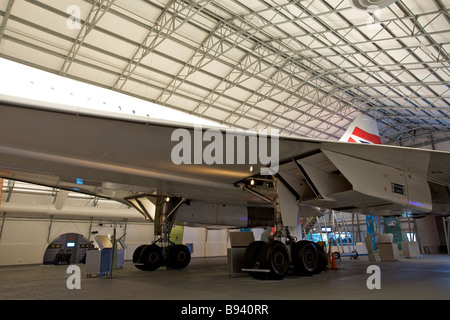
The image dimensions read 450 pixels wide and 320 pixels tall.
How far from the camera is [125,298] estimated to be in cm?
366

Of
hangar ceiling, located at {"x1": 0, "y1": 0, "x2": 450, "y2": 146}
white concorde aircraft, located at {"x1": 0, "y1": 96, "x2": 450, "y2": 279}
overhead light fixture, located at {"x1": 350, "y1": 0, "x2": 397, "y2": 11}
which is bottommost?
white concorde aircraft, located at {"x1": 0, "y1": 96, "x2": 450, "y2": 279}

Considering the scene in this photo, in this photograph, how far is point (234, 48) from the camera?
1614cm

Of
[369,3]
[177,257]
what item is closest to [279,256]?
[177,257]

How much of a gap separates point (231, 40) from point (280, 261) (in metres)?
12.7

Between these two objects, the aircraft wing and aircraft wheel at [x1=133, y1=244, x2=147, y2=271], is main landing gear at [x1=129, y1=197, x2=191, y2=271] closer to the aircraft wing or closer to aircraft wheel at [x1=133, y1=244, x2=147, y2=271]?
aircraft wheel at [x1=133, y1=244, x2=147, y2=271]

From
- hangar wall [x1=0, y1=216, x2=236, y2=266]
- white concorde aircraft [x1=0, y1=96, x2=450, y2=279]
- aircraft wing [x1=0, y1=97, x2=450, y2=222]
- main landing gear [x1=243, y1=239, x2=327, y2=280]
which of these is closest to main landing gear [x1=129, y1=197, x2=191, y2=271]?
aircraft wing [x1=0, y1=97, x2=450, y2=222]

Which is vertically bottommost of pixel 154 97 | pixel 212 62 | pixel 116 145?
pixel 116 145

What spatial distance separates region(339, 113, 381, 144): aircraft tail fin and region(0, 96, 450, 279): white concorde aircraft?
6371 millimetres

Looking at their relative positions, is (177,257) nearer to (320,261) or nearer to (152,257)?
(152,257)

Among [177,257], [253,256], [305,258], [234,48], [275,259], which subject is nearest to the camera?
[275,259]

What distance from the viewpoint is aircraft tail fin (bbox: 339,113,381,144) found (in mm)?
13573

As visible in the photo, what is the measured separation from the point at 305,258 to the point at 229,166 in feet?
8.03

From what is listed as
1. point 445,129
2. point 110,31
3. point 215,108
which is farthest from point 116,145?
point 445,129
